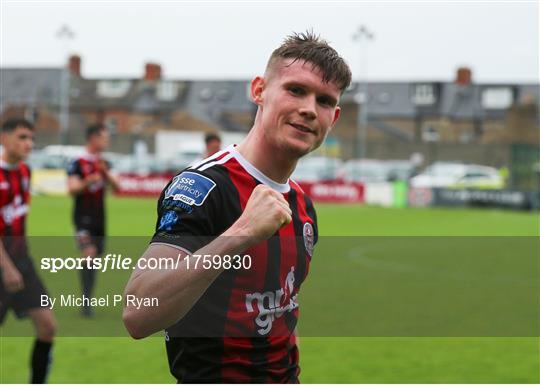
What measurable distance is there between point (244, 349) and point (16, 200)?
4.81 meters

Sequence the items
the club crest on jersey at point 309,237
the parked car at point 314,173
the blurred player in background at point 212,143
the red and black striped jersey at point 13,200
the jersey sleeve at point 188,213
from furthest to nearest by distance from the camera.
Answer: the parked car at point 314,173 < the blurred player in background at point 212,143 < the red and black striped jersey at point 13,200 < the club crest on jersey at point 309,237 < the jersey sleeve at point 188,213

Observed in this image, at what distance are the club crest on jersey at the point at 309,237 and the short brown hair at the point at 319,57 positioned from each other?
663 mm

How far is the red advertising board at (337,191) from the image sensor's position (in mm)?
36281

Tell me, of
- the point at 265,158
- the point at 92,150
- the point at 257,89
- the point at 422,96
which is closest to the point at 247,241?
the point at 265,158

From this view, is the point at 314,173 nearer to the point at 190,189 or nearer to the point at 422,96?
the point at 422,96

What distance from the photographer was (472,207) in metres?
34.8

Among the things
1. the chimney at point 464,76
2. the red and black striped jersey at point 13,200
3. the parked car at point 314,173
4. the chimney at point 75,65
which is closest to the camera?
the red and black striped jersey at point 13,200

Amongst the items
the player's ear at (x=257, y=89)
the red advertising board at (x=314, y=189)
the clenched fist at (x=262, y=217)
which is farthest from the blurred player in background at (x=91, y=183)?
the red advertising board at (x=314, y=189)

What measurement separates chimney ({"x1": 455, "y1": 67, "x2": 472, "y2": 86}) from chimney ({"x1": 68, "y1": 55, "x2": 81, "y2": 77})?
30889 millimetres

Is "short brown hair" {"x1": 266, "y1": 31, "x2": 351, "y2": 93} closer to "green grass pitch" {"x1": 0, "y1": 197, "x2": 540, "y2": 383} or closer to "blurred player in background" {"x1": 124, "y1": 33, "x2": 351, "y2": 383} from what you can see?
"blurred player in background" {"x1": 124, "y1": 33, "x2": 351, "y2": 383}

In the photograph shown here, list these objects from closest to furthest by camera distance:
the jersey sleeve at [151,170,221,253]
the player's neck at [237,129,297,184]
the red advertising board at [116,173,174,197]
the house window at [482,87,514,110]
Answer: the jersey sleeve at [151,170,221,253], the player's neck at [237,129,297,184], the red advertising board at [116,173,174,197], the house window at [482,87,514,110]

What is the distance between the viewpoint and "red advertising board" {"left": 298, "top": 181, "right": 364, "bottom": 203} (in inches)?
1428

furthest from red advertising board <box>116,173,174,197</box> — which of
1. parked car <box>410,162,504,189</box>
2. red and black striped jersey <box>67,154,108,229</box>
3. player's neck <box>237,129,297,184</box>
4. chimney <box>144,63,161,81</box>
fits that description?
player's neck <box>237,129,297,184</box>

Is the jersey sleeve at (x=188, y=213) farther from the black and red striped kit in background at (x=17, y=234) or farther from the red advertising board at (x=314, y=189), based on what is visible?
the red advertising board at (x=314, y=189)
